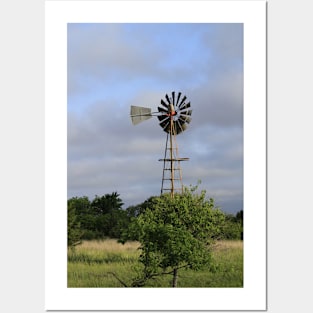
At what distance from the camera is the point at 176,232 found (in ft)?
32.3

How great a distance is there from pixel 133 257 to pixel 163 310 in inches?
47.2

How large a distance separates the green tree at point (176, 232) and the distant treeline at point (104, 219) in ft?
0.60

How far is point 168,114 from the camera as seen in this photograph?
10359mm

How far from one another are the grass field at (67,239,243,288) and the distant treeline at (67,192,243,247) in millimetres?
135

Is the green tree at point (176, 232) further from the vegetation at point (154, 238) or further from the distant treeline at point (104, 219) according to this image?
the distant treeline at point (104, 219)

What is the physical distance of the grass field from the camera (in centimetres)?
962
